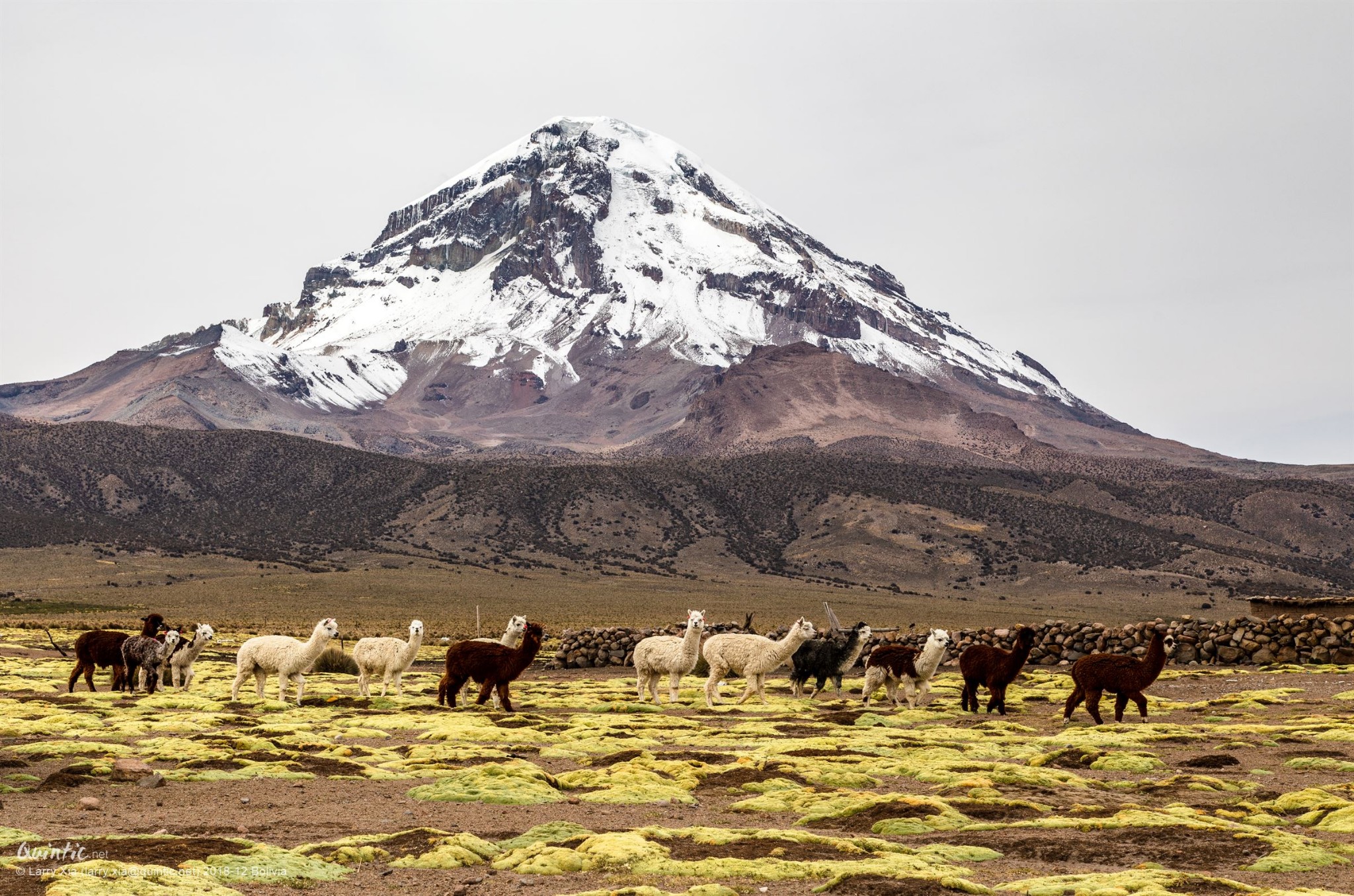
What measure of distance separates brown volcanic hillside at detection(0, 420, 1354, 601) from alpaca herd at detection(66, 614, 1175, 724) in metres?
80.0

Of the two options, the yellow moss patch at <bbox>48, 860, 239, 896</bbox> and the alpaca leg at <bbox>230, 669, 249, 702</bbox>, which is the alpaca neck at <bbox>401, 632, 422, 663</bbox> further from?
the yellow moss patch at <bbox>48, 860, 239, 896</bbox>

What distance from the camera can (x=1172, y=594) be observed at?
100500 mm

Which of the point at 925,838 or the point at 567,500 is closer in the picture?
the point at 925,838

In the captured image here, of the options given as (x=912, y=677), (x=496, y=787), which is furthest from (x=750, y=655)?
(x=496, y=787)

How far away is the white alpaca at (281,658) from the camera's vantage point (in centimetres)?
2550

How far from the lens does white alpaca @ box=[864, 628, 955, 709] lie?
2677 cm

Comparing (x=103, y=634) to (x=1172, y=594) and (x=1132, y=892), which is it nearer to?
(x=1132, y=892)

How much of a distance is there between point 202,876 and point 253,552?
343 feet

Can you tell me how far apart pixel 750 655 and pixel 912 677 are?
12.2 feet

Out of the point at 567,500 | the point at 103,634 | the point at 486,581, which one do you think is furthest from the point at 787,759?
the point at 567,500

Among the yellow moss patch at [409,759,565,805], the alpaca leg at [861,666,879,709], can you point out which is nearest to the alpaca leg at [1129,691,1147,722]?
the alpaca leg at [861,666,879,709]

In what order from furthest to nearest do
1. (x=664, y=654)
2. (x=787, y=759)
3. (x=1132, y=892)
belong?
(x=664, y=654) → (x=787, y=759) → (x=1132, y=892)

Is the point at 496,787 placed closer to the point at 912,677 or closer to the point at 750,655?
the point at 750,655

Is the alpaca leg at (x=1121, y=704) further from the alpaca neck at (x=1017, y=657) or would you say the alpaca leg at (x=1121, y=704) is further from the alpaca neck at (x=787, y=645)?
the alpaca neck at (x=787, y=645)
